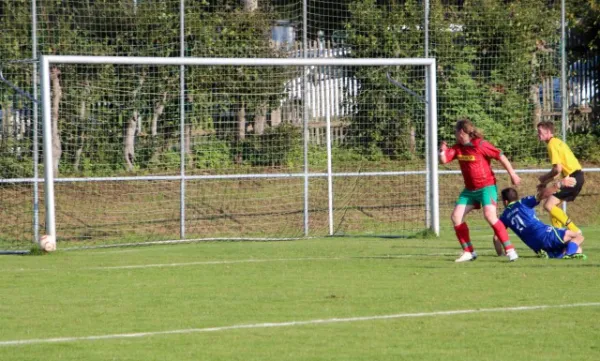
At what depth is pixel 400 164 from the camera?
67.3ft

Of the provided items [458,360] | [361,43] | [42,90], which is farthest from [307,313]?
[361,43]

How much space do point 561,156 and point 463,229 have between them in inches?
85.8

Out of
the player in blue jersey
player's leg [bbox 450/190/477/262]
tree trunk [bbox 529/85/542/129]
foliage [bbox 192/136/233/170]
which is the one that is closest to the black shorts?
the player in blue jersey

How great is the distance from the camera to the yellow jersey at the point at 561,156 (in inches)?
583

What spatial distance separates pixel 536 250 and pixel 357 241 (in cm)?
432

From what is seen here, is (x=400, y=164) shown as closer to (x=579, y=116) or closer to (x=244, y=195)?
(x=244, y=195)

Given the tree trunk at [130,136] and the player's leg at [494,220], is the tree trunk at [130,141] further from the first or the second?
the player's leg at [494,220]

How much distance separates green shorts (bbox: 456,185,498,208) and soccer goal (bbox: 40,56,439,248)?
12.1 feet

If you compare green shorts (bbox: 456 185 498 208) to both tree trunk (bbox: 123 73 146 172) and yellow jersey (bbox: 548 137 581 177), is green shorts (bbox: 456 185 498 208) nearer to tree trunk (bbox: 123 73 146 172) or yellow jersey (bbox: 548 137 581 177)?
yellow jersey (bbox: 548 137 581 177)

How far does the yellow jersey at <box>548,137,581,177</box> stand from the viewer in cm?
1480

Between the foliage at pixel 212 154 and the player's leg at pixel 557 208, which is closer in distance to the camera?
the player's leg at pixel 557 208

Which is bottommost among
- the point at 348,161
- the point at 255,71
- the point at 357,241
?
the point at 357,241

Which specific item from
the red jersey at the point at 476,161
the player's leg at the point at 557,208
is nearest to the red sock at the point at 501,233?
the red jersey at the point at 476,161

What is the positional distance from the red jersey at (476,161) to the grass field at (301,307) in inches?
38.5
